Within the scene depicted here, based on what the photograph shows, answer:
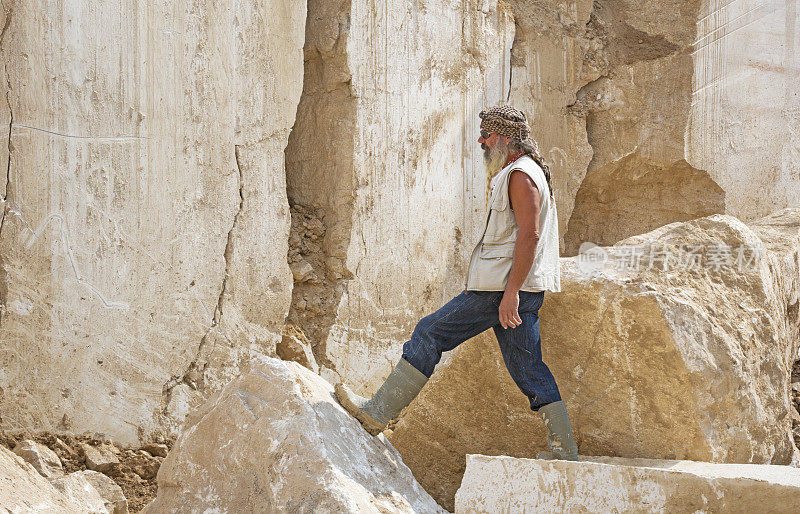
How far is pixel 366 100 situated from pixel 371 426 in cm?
277

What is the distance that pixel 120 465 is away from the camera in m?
4.27

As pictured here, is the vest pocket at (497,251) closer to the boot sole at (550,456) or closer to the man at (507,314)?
the man at (507,314)

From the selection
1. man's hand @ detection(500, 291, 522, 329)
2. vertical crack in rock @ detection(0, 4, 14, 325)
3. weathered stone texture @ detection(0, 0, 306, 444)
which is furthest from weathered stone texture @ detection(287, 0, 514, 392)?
man's hand @ detection(500, 291, 522, 329)

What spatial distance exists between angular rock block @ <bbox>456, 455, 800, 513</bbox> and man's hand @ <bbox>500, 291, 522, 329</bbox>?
1.64ft

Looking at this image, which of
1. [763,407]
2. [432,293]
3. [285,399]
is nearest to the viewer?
[285,399]

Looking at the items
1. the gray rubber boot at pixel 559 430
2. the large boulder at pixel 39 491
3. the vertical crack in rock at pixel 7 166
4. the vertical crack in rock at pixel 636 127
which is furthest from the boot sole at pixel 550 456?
the vertical crack in rock at pixel 636 127

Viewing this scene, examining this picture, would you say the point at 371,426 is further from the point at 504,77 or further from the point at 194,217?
the point at 504,77

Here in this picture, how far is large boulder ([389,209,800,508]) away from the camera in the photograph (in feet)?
11.1

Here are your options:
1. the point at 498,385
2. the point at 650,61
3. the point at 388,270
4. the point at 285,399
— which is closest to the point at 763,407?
the point at 498,385

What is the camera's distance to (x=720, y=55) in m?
7.44

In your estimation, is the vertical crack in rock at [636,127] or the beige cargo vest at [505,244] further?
the vertical crack in rock at [636,127]

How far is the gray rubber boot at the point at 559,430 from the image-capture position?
10.5 ft

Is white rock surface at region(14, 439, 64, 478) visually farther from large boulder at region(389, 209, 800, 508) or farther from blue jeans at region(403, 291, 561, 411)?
blue jeans at region(403, 291, 561, 411)

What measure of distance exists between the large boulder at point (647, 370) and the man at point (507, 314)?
353mm
